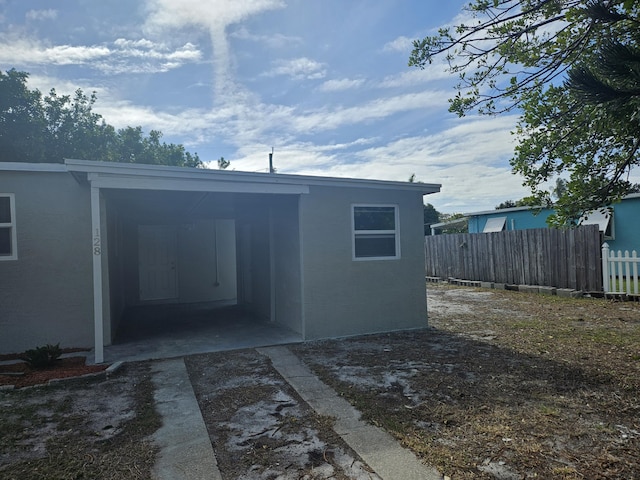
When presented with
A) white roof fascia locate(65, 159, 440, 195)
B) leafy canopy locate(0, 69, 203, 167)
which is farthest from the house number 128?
leafy canopy locate(0, 69, 203, 167)

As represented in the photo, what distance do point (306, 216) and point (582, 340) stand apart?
15.4ft

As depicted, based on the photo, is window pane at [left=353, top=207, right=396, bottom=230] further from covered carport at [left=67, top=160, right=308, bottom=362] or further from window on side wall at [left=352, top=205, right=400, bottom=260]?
covered carport at [left=67, top=160, right=308, bottom=362]

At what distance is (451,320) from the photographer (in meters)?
8.20

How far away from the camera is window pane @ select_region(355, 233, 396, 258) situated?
7074mm

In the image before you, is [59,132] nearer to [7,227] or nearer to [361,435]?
[7,227]

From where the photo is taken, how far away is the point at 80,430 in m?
3.42

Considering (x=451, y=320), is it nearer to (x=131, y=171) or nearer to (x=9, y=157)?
(x=131, y=171)

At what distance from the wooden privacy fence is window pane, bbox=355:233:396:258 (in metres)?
4.43

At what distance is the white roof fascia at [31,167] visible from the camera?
19.6ft

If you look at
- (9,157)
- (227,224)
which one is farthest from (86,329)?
(9,157)

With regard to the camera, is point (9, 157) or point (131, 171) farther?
point (9, 157)

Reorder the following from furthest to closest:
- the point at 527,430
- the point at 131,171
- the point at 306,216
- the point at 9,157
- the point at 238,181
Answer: the point at 9,157
the point at 306,216
the point at 238,181
the point at 131,171
the point at 527,430

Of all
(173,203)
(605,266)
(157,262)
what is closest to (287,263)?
(173,203)

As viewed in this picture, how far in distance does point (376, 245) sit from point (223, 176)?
298 centimetres
